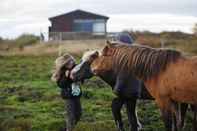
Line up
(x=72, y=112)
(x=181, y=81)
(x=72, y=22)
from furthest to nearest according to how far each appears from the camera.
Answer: (x=72, y=22) < (x=72, y=112) < (x=181, y=81)

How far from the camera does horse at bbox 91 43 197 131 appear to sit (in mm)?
7891

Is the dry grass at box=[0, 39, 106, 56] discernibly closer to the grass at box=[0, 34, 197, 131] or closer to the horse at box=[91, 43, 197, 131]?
the grass at box=[0, 34, 197, 131]

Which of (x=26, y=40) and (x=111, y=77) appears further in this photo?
(x=26, y=40)

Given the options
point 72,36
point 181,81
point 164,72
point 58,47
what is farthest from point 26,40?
point 181,81

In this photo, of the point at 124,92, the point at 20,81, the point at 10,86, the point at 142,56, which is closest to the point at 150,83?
the point at 142,56

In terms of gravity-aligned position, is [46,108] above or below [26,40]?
above

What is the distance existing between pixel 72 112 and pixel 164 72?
2119 millimetres

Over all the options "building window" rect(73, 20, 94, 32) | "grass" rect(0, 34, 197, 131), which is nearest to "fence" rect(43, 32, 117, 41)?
"building window" rect(73, 20, 94, 32)

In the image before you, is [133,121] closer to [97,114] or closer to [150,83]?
[150,83]

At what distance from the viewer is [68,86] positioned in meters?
9.50

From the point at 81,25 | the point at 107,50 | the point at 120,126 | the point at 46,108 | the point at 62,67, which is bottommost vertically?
Answer: the point at 81,25

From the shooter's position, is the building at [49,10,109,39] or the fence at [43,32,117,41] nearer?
the fence at [43,32,117,41]

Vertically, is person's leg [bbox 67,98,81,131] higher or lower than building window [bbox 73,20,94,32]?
higher

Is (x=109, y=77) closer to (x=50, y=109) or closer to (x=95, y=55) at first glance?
(x=95, y=55)
